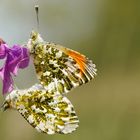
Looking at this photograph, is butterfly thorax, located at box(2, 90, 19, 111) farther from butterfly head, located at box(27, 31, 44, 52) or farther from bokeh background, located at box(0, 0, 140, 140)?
bokeh background, located at box(0, 0, 140, 140)

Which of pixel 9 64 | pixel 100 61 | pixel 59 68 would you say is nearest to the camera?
pixel 9 64

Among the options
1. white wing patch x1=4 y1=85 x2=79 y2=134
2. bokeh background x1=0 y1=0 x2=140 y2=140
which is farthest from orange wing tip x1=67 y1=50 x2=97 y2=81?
bokeh background x1=0 y1=0 x2=140 y2=140

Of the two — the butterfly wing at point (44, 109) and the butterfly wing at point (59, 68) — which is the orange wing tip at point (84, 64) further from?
the butterfly wing at point (44, 109)

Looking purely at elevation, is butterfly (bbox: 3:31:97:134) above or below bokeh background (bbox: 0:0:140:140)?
above

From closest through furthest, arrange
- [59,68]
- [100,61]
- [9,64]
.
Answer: [9,64]
[59,68]
[100,61]

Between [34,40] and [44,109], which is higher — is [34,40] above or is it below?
above

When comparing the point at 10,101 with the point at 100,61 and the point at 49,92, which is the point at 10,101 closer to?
the point at 49,92

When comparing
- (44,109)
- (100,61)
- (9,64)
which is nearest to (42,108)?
(44,109)
